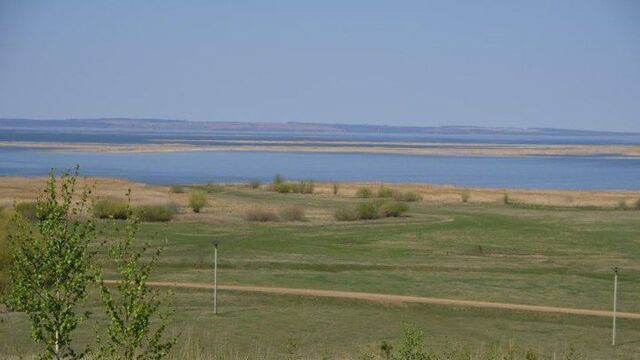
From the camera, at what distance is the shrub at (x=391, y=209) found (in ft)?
204

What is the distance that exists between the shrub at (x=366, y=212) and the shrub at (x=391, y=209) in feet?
0.95

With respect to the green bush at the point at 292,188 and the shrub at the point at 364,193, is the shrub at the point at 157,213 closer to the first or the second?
the shrub at the point at 364,193

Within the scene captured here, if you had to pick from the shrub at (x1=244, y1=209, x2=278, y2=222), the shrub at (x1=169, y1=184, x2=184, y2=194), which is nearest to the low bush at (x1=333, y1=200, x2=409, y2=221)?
the shrub at (x1=244, y1=209, x2=278, y2=222)

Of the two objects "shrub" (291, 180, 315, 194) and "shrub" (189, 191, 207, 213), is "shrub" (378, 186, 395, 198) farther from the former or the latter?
"shrub" (189, 191, 207, 213)

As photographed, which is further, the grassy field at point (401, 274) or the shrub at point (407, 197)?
the shrub at point (407, 197)

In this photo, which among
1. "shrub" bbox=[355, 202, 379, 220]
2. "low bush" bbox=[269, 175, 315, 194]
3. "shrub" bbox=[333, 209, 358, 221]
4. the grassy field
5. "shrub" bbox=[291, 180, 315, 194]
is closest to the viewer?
the grassy field

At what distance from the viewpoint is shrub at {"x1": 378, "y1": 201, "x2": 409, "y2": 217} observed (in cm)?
6222

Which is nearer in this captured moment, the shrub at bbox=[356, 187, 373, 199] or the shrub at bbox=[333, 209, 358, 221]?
the shrub at bbox=[333, 209, 358, 221]

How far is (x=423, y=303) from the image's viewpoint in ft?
101

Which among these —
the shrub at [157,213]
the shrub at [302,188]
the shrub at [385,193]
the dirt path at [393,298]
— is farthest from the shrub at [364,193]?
the dirt path at [393,298]

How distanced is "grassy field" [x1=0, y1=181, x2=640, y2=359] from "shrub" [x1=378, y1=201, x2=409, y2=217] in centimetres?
67

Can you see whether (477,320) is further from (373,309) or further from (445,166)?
(445,166)

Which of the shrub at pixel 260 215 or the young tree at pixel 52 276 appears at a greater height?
the young tree at pixel 52 276

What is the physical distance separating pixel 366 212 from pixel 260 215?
6.60 metres
